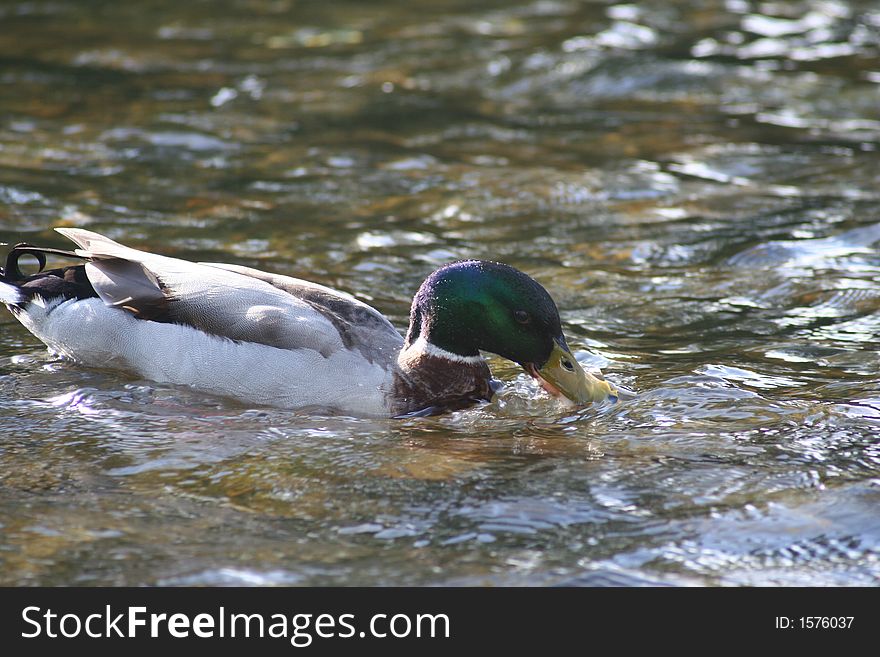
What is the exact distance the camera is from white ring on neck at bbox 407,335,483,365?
5.94 m

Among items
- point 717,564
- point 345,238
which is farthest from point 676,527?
point 345,238

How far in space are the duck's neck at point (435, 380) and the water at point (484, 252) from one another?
0.45 feet

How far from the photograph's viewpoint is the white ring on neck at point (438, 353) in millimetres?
5938

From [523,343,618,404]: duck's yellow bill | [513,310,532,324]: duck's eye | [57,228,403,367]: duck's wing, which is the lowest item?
[523,343,618,404]: duck's yellow bill

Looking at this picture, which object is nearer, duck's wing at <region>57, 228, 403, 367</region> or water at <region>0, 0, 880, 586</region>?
water at <region>0, 0, 880, 586</region>

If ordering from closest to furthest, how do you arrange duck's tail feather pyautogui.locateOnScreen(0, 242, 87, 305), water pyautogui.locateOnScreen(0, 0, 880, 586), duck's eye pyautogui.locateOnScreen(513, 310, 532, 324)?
water pyautogui.locateOnScreen(0, 0, 880, 586) < duck's eye pyautogui.locateOnScreen(513, 310, 532, 324) < duck's tail feather pyautogui.locateOnScreen(0, 242, 87, 305)

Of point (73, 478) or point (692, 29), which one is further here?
point (692, 29)

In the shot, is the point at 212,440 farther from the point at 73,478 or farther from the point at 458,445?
the point at 458,445

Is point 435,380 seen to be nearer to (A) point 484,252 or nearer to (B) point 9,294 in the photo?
(B) point 9,294

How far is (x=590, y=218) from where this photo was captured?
8797mm

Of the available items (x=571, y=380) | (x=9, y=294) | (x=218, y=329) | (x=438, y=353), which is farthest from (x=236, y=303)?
(x=571, y=380)

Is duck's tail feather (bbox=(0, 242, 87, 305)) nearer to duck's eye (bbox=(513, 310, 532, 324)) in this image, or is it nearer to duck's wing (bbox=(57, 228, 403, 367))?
duck's wing (bbox=(57, 228, 403, 367))

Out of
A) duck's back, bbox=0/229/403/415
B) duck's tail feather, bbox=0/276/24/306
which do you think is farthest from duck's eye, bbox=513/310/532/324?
duck's tail feather, bbox=0/276/24/306

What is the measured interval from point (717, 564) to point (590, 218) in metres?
4.86
